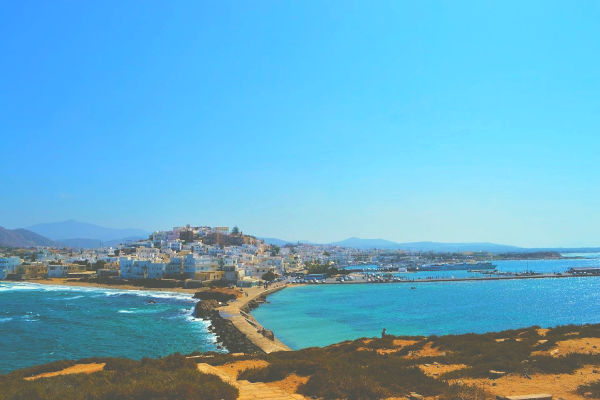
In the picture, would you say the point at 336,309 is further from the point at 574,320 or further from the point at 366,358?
the point at 366,358

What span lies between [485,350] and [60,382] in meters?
12.6

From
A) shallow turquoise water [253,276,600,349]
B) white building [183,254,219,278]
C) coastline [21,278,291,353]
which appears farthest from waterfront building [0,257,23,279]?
shallow turquoise water [253,276,600,349]

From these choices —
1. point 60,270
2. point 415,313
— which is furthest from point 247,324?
point 60,270

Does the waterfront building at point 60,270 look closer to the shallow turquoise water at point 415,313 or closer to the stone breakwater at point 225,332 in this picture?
the shallow turquoise water at point 415,313

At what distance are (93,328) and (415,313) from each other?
96.0 ft

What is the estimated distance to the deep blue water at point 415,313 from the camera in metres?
31.5

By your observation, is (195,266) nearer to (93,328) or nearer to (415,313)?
(93,328)

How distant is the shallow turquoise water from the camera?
3145 centimetres

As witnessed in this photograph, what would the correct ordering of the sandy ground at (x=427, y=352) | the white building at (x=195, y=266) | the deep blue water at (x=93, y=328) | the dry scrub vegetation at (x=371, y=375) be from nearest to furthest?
1. the dry scrub vegetation at (x=371, y=375)
2. the sandy ground at (x=427, y=352)
3. the deep blue water at (x=93, y=328)
4. the white building at (x=195, y=266)

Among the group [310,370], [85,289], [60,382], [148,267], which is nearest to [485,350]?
[310,370]

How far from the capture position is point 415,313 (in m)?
41.5

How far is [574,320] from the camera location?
37.3m

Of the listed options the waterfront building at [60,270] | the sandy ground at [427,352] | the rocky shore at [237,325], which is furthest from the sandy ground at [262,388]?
the waterfront building at [60,270]

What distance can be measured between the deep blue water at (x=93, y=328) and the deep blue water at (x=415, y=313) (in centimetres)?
734
